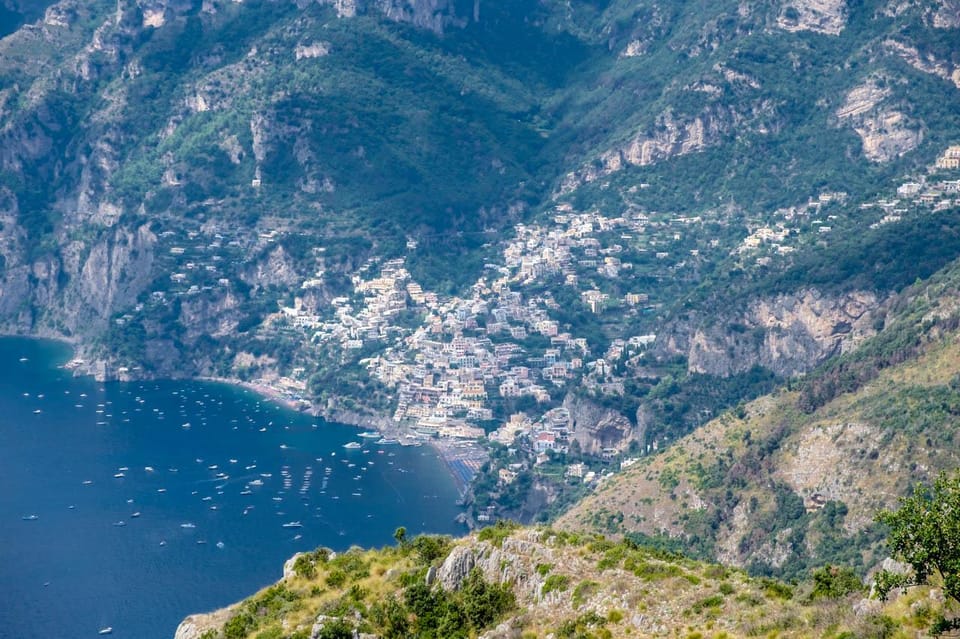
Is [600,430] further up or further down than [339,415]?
further up

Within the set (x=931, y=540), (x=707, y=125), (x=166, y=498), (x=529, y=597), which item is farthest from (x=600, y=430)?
→ (x=931, y=540)

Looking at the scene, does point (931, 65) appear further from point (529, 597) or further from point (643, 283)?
point (529, 597)

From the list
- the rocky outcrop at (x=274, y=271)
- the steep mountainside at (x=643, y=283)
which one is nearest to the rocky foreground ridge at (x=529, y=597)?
the steep mountainside at (x=643, y=283)

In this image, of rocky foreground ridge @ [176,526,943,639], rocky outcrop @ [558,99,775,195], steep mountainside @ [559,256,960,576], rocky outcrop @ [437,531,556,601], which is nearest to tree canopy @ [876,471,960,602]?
rocky foreground ridge @ [176,526,943,639]

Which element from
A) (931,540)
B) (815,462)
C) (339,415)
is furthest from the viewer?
(339,415)

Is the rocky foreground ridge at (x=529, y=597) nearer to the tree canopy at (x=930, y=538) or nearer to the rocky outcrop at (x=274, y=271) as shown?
the tree canopy at (x=930, y=538)
